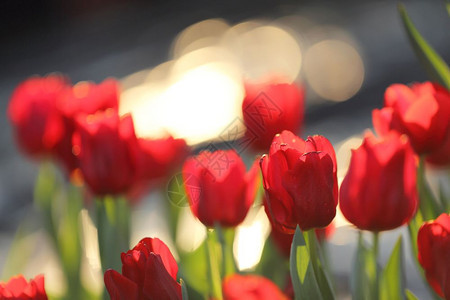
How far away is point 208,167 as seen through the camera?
0.60m

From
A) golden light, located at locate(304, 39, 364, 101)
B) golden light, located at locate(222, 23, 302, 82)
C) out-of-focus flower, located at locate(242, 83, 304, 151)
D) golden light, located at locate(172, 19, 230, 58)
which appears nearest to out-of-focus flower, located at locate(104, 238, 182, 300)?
out-of-focus flower, located at locate(242, 83, 304, 151)

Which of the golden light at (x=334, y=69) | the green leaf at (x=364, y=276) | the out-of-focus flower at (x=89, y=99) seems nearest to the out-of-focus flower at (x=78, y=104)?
the out-of-focus flower at (x=89, y=99)

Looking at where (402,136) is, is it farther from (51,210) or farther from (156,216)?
(156,216)

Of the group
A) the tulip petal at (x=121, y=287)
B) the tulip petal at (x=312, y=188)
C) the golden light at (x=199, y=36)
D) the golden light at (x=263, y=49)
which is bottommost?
the tulip petal at (x=121, y=287)

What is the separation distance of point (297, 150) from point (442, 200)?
272 mm

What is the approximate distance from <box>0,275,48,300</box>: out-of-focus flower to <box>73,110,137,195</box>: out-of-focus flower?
0.61 ft

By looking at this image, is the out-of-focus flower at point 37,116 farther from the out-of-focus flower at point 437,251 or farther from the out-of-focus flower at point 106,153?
the out-of-focus flower at point 437,251

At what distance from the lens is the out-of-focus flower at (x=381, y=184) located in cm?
52

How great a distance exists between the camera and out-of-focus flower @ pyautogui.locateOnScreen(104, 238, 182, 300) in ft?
1.43

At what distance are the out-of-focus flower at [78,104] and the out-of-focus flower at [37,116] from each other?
32 millimetres

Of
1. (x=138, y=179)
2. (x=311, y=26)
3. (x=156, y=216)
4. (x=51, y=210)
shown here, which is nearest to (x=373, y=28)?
(x=311, y=26)

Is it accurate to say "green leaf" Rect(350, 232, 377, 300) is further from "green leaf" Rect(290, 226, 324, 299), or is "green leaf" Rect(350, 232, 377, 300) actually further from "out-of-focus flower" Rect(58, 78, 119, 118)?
"out-of-focus flower" Rect(58, 78, 119, 118)

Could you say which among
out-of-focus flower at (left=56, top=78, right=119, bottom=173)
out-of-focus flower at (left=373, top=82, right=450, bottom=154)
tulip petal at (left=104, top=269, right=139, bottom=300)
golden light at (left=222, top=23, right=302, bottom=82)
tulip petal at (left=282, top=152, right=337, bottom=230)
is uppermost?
golden light at (left=222, top=23, right=302, bottom=82)

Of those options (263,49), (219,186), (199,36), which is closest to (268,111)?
(219,186)
